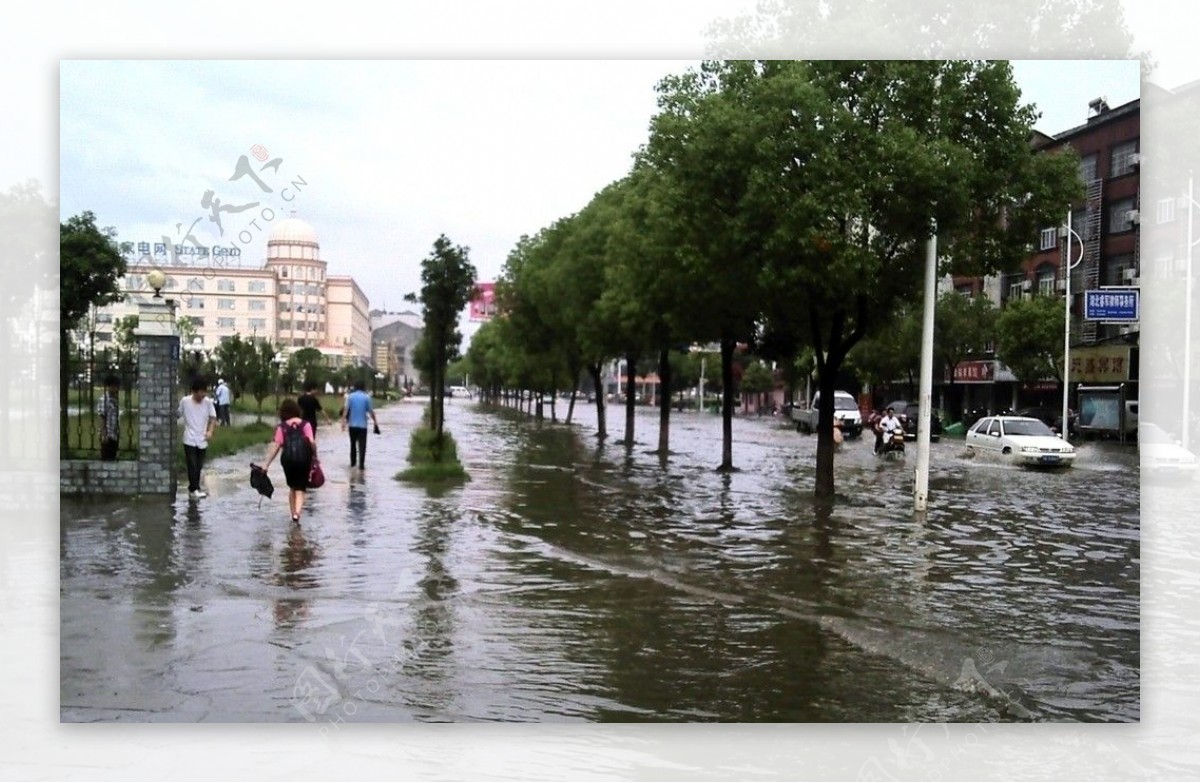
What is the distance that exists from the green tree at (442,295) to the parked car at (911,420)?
1039 centimetres

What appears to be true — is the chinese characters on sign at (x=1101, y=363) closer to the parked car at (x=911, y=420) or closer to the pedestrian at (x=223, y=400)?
the parked car at (x=911, y=420)

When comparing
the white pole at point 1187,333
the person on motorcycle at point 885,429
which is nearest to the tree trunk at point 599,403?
the person on motorcycle at point 885,429

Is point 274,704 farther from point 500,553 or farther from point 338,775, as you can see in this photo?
point 500,553

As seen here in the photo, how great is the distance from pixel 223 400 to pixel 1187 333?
16476 mm

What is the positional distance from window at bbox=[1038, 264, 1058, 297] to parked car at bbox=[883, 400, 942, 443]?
729cm

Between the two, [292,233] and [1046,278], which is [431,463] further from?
[292,233]

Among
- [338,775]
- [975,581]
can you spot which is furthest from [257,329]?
[975,581]

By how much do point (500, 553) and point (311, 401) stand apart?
568 cm

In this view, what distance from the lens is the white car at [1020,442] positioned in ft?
77.9

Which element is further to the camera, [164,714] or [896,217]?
[896,217]

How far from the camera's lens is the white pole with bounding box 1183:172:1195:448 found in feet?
38.2

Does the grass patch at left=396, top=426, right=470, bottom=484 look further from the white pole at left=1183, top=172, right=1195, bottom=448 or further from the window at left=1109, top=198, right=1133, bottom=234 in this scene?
the white pole at left=1183, top=172, right=1195, bottom=448

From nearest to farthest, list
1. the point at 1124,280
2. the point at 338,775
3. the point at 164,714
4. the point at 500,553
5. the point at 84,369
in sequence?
the point at 338,775, the point at 164,714, the point at 1124,280, the point at 500,553, the point at 84,369

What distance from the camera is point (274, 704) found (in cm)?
686
